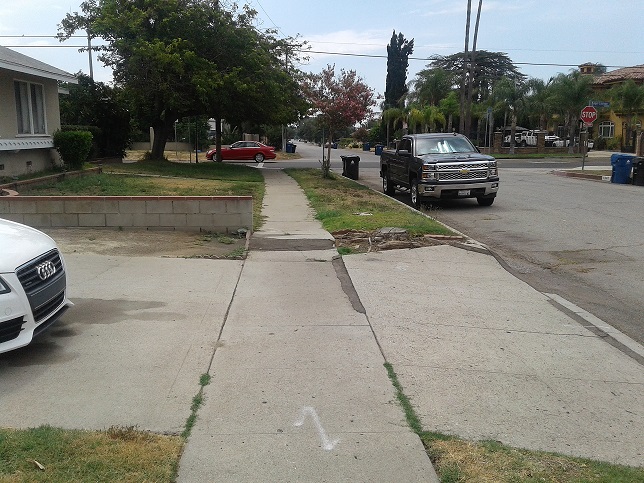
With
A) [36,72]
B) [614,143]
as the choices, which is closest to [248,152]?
[36,72]

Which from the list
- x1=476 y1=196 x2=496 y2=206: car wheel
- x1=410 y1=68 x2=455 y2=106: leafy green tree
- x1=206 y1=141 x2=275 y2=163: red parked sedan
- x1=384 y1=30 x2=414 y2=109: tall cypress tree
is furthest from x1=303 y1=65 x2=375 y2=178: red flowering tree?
x1=384 y1=30 x2=414 y2=109: tall cypress tree

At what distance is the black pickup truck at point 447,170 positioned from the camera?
51.9ft

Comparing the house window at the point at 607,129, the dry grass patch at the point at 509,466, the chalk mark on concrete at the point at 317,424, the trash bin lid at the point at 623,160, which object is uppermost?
the house window at the point at 607,129

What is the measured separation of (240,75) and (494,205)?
1308 centimetres

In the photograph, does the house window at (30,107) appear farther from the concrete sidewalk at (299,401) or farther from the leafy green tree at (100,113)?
the concrete sidewalk at (299,401)

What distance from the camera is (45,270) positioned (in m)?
5.21

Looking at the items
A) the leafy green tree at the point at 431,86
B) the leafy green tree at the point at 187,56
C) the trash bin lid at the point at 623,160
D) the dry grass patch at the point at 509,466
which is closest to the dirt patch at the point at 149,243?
the dry grass patch at the point at 509,466

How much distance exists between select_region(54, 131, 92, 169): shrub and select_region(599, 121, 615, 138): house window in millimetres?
57056

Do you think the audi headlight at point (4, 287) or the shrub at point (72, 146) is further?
the shrub at point (72, 146)

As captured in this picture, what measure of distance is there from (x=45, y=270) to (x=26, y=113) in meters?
16.4

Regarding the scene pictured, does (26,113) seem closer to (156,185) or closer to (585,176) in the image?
(156,185)

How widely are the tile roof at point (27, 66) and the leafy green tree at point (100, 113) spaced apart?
847 centimetres

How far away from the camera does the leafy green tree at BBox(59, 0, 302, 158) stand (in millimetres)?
24219

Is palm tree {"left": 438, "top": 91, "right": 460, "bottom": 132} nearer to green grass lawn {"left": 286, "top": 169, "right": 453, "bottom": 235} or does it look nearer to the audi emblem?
green grass lawn {"left": 286, "top": 169, "right": 453, "bottom": 235}
